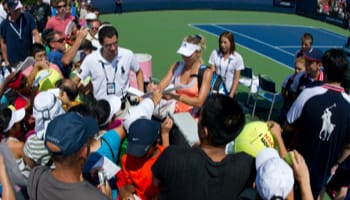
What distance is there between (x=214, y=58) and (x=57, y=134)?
5.33 metres

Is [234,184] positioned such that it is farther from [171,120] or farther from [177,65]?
[177,65]

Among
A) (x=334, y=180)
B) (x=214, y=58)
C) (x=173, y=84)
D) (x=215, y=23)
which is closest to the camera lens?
(x=334, y=180)

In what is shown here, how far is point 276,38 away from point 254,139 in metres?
16.0

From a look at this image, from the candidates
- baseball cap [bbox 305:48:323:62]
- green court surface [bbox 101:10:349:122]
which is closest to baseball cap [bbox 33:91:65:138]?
baseball cap [bbox 305:48:323:62]

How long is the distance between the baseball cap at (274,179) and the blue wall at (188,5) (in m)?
22.2

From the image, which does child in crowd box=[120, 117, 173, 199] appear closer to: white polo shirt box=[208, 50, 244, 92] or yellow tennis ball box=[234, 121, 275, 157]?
yellow tennis ball box=[234, 121, 275, 157]

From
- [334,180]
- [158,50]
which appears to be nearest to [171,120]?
[334,180]

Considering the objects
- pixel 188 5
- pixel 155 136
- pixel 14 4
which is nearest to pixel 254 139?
pixel 155 136

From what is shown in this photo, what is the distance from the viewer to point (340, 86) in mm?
3846

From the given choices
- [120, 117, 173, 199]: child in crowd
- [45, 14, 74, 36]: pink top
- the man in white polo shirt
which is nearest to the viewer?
[120, 117, 173, 199]: child in crowd

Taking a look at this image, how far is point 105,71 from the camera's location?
530 cm

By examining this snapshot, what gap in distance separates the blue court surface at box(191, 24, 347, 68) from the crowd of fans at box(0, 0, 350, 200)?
31.7ft

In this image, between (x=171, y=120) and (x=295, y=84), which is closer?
(x=171, y=120)

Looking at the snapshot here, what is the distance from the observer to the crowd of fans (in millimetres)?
2555
